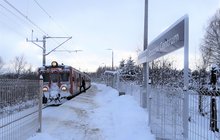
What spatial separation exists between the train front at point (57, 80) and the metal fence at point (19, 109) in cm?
1314

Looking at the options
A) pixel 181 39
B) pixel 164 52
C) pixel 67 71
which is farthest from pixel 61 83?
pixel 181 39

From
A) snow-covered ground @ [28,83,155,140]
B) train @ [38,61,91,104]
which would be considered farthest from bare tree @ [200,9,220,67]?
snow-covered ground @ [28,83,155,140]

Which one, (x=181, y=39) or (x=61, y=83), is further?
(x=61, y=83)

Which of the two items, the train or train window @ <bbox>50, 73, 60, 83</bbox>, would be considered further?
Result: train window @ <bbox>50, 73, 60, 83</bbox>

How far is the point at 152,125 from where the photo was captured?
A: 10.9 meters

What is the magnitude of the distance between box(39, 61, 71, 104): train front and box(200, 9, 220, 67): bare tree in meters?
37.5

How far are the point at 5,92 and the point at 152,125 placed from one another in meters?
4.65

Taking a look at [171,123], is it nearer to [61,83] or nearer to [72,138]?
[72,138]

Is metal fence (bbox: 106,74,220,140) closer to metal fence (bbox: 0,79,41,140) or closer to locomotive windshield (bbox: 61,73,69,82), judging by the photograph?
metal fence (bbox: 0,79,41,140)

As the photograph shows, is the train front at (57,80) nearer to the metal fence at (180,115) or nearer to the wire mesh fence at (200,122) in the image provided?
the metal fence at (180,115)

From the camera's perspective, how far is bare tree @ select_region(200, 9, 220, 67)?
59.6 m

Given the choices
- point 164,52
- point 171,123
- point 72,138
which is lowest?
point 72,138

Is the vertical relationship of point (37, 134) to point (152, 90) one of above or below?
below

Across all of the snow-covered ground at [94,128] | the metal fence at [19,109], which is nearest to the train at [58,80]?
the snow-covered ground at [94,128]
